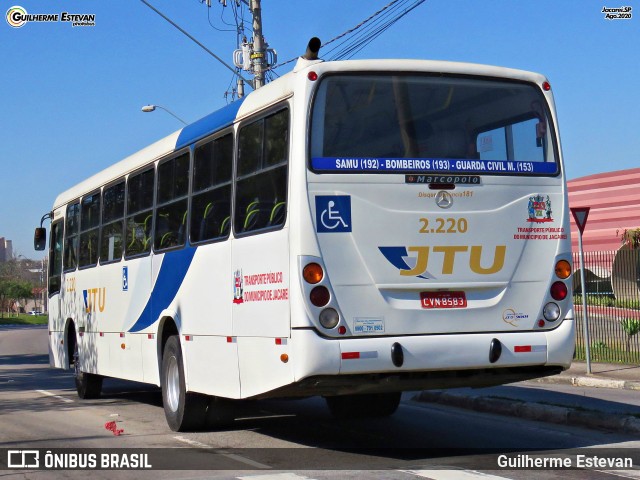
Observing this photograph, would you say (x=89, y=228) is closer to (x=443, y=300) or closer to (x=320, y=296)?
(x=320, y=296)

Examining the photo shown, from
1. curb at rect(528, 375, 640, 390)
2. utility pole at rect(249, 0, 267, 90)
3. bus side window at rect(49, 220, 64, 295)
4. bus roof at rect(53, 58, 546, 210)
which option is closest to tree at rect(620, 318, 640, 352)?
curb at rect(528, 375, 640, 390)

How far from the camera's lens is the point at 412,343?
8977mm

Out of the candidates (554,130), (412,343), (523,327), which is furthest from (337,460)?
(554,130)

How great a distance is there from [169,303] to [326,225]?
379 centimetres

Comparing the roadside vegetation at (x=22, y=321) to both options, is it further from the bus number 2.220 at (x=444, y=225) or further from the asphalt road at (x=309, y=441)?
the bus number 2.220 at (x=444, y=225)

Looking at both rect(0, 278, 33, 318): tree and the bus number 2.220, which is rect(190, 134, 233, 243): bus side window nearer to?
the bus number 2.220

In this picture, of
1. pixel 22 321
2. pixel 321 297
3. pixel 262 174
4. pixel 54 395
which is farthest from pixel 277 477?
pixel 22 321

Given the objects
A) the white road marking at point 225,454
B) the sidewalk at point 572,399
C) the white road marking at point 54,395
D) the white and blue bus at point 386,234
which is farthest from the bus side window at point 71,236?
the white and blue bus at point 386,234

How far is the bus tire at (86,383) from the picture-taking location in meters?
16.6

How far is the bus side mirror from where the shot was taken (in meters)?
19.5

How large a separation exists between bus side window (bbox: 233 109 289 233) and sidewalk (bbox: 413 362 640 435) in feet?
14.7

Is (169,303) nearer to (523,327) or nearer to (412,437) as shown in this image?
(412,437)

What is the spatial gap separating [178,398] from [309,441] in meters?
1.74

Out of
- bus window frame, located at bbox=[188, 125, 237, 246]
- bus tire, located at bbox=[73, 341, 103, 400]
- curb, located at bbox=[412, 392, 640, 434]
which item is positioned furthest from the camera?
bus tire, located at bbox=[73, 341, 103, 400]
